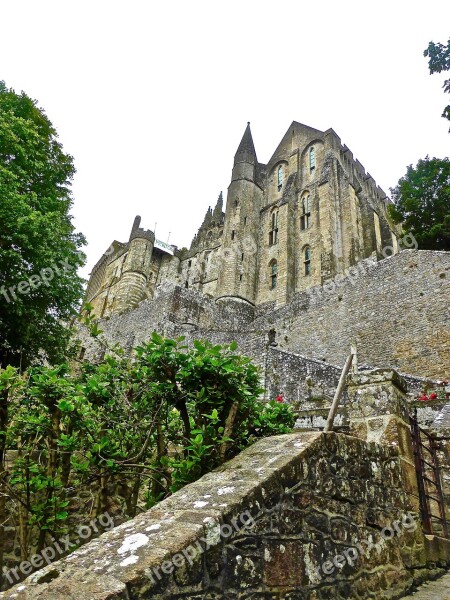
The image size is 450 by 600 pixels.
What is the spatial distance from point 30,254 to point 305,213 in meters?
25.9

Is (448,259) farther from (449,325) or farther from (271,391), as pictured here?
(271,391)

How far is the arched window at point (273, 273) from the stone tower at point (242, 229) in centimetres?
142

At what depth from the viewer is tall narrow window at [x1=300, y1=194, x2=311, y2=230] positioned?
33.4m

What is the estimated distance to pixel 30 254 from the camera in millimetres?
11781

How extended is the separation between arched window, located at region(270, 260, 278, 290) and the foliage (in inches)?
1098

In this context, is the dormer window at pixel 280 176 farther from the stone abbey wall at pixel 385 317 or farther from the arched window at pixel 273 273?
the stone abbey wall at pixel 385 317

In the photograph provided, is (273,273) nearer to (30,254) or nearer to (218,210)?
(30,254)

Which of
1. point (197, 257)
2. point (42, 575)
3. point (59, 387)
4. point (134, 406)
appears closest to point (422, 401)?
point (134, 406)

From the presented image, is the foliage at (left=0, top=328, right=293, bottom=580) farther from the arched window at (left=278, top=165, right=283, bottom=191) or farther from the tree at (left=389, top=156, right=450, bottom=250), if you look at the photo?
the arched window at (left=278, top=165, right=283, bottom=191)

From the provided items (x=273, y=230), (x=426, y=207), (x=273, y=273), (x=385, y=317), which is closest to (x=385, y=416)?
(x=385, y=317)

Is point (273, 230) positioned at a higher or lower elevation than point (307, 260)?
higher

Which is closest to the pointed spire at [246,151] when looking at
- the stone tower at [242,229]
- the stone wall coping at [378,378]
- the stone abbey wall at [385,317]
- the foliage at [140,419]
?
the stone tower at [242,229]

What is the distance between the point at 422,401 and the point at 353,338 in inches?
399

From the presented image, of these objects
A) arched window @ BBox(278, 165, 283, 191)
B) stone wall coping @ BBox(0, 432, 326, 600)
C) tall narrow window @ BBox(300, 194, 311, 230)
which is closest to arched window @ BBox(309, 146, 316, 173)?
tall narrow window @ BBox(300, 194, 311, 230)
